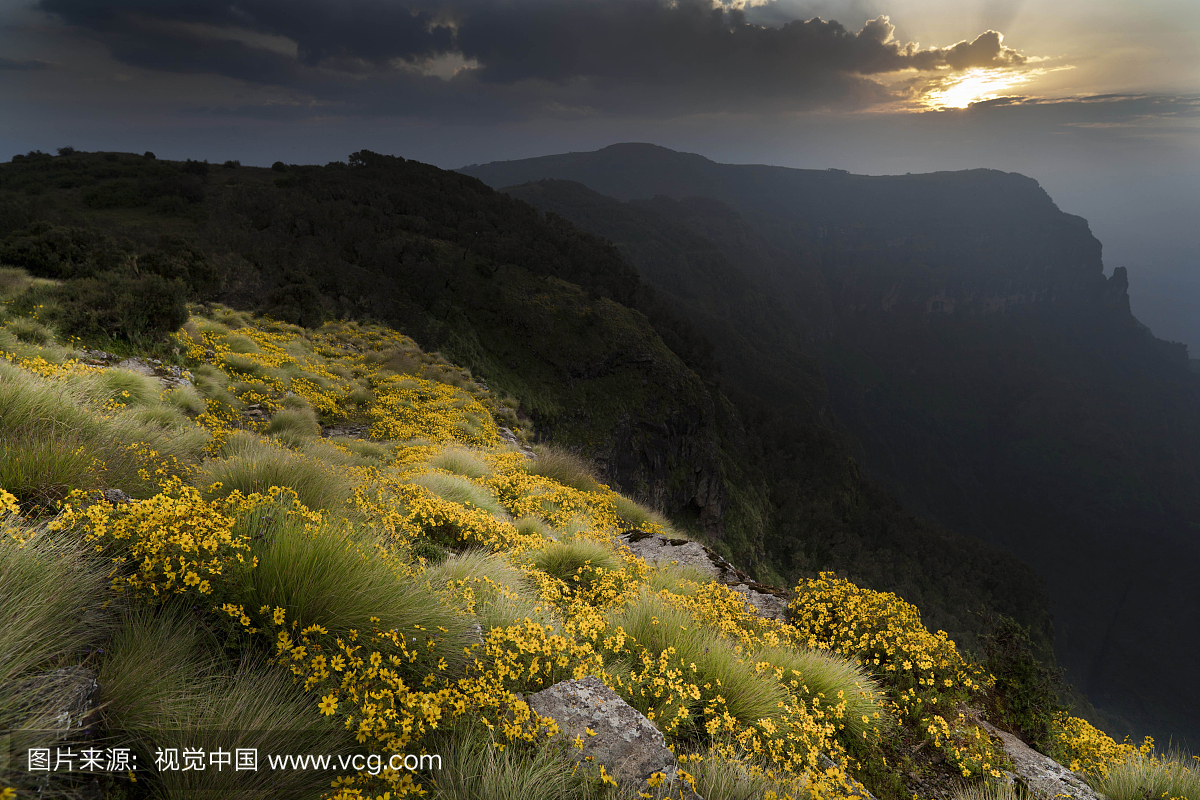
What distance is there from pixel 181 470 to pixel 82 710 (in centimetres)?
326

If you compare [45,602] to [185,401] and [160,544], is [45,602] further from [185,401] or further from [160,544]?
[185,401]

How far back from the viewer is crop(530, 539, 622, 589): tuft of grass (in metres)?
5.84

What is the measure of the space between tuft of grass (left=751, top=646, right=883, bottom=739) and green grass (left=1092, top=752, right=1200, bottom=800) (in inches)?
63.1

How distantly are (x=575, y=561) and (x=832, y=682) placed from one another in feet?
9.99

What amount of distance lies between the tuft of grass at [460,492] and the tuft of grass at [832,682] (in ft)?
Answer: 14.8

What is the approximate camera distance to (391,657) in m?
2.83

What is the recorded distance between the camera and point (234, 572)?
118 inches

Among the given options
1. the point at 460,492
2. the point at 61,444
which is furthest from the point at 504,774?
the point at 460,492

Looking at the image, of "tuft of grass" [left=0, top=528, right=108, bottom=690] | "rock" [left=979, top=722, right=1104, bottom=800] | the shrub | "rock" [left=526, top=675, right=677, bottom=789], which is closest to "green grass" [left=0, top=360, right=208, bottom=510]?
"tuft of grass" [left=0, top=528, right=108, bottom=690]

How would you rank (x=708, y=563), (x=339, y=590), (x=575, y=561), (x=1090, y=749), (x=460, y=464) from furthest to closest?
(x=460, y=464) < (x=708, y=563) < (x=575, y=561) < (x=1090, y=749) < (x=339, y=590)

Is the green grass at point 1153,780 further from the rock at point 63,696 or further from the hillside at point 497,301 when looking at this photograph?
the hillside at point 497,301

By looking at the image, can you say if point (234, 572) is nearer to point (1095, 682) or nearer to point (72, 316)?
point (72, 316)

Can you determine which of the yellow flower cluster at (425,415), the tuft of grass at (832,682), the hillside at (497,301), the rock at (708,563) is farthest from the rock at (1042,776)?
the hillside at (497,301)

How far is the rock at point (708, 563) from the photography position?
6.61 metres
